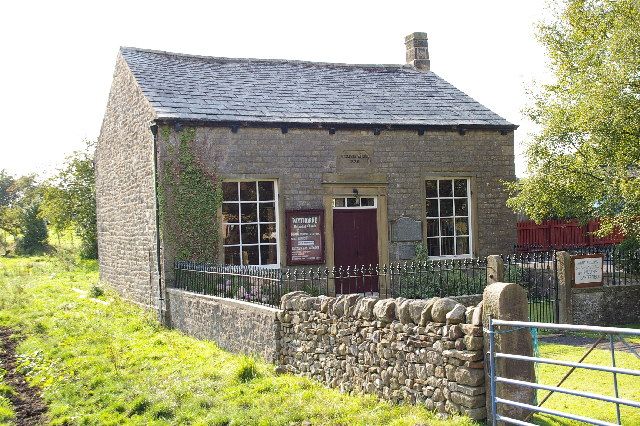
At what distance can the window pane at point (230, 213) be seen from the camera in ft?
52.9

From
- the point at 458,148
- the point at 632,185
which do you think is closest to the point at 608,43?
the point at 632,185

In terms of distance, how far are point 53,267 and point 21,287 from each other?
780cm

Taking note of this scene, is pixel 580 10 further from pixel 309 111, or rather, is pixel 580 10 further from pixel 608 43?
pixel 309 111

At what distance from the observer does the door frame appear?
54.7 feet

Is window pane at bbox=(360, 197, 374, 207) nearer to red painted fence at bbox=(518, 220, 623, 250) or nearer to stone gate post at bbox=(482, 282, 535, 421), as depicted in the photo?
stone gate post at bbox=(482, 282, 535, 421)

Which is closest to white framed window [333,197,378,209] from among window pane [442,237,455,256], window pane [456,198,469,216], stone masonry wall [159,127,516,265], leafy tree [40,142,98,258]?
stone masonry wall [159,127,516,265]

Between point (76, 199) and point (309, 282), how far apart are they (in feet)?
68.8

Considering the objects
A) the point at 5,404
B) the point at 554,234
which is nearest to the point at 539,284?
the point at 554,234

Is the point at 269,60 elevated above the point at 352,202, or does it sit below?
above

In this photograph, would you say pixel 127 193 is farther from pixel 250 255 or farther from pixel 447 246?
pixel 447 246

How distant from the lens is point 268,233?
1638cm

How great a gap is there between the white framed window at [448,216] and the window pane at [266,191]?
4021 millimetres

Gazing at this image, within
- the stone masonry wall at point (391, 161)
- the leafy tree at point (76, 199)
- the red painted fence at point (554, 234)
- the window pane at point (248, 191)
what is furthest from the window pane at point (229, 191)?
the leafy tree at point (76, 199)

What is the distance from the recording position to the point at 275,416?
319 inches
